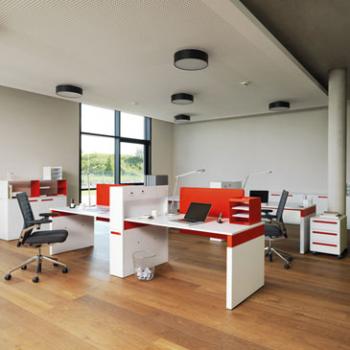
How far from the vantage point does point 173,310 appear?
287 centimetres

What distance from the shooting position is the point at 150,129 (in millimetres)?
9586

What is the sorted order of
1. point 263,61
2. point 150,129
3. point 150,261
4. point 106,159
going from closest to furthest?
1. point 150,261
2. point 263,61
3. point 106,159
4. point 150,129

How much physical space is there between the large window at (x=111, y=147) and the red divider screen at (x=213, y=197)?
144 inches

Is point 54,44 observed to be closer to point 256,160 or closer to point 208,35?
point 208,35

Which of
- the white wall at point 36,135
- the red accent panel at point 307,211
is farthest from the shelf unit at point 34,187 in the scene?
the red accent panel at point 307,211

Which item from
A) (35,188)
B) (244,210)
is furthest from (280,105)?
(35,188)

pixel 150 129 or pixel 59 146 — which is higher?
pixel 150 129

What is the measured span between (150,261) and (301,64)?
398cm

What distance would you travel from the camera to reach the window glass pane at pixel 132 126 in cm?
885

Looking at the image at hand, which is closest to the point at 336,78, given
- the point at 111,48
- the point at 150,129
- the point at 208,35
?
the point at 208,35

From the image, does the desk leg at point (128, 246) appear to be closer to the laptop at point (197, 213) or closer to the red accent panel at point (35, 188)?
the laptop at point (197, 213)

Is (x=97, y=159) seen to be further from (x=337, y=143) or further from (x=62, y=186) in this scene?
(x=337, y=143)

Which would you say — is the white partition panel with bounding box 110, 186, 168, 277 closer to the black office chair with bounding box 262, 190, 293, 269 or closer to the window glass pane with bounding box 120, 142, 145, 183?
the black office chair with bounding box 262, 190, 293, 269

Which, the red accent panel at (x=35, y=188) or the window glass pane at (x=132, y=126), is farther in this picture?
the window glass pane at (x=132, y=126)
